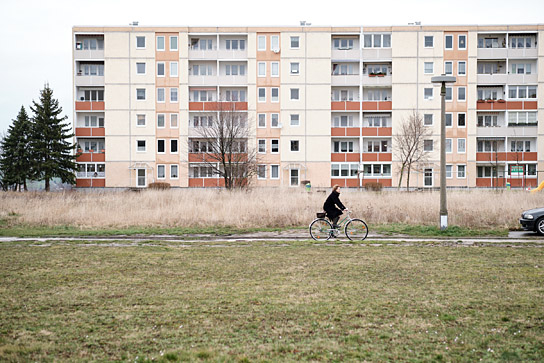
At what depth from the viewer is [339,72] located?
62.0 meters

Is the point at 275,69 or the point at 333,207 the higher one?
the point at 275,69

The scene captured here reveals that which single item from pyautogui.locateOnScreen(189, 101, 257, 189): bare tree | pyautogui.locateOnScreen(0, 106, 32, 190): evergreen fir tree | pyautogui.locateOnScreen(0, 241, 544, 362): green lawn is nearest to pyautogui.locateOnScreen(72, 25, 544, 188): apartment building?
pyautogui.locateOnScreen(189, 101, 257, 189): bare tree

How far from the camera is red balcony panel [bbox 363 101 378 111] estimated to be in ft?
197

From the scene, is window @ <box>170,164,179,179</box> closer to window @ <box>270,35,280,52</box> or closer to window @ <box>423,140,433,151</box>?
window @ <box>270,35,280,52</box>

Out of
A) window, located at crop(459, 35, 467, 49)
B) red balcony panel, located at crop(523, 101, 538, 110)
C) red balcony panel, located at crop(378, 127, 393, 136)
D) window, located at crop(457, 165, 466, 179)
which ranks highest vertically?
window, located at crop(459, 35, 467, 49)

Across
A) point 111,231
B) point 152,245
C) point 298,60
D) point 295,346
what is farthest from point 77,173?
point 295,346

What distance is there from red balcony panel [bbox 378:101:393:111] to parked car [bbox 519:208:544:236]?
4264cm

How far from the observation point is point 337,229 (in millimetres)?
16688

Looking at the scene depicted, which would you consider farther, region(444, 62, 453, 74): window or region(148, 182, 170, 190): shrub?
region(444, 62, 453, 74): window

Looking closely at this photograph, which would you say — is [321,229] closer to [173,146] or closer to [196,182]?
[196,182]

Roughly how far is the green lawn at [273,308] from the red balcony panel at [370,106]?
4901 centimetres

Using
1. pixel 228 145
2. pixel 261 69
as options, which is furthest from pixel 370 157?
pixel 228 145

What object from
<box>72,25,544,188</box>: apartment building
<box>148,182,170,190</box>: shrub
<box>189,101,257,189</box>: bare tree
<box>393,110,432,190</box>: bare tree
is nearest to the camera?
<box>189,101,257,189</box>: bare tree

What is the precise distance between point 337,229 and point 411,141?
40.6 m
